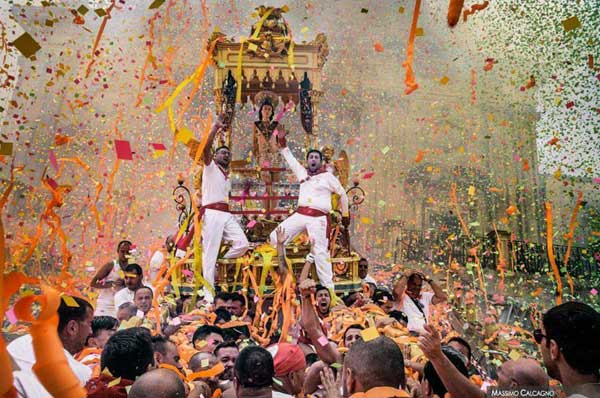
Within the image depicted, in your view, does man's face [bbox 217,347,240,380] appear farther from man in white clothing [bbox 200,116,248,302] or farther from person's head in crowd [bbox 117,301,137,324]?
man in white clothing [bbox 200,116,248,302]

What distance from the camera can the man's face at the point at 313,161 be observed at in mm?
5219

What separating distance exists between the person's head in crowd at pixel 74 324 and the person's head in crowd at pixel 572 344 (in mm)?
1846

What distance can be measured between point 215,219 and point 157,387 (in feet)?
11.2

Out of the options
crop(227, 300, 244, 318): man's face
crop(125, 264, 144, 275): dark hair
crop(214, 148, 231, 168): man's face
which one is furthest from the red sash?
crop(125, 264, 144, 275): dark hair

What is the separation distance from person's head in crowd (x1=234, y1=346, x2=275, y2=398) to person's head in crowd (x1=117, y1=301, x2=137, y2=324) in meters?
2.09

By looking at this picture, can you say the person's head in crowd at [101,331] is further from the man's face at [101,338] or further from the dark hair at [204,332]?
the dark hair at [204,332]

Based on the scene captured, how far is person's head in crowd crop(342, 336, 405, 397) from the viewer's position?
1435 millimetres

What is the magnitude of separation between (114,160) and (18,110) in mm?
1755

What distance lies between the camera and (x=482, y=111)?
9.20 metres

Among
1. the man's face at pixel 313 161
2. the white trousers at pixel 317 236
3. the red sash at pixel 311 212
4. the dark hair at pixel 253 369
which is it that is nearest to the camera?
the dark hair at pixel 253 369


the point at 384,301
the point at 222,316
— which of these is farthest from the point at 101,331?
the point at 384,301

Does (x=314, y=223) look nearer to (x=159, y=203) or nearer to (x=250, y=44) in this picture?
(x=250, y=44)

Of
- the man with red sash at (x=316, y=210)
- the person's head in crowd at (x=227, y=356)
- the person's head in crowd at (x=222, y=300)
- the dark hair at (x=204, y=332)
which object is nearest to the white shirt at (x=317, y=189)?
the man with red sash at (x=316, y=210)

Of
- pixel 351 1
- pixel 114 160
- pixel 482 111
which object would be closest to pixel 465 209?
pixel 482 111
